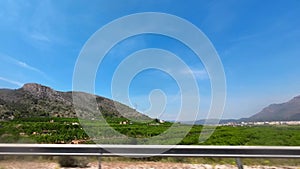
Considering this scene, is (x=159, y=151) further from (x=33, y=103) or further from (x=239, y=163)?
(x=33, y=103)

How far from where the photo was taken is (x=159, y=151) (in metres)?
5.36

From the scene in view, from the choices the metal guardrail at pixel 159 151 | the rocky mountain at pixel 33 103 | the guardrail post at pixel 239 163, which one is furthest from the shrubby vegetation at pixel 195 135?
the rocky mountain at pixel 33 103

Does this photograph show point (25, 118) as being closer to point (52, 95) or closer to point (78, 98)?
point (52, 95)

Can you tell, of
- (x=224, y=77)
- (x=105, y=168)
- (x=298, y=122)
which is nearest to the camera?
(x=105, y=168)

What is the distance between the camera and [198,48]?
6531 millimetres

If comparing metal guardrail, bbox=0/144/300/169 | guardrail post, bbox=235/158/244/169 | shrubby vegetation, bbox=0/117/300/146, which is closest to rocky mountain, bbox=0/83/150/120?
shrubby vegetation, bbox=0/117/300/146

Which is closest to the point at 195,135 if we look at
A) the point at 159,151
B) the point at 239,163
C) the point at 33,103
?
the point at 239,163

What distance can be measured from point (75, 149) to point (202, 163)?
105 inches

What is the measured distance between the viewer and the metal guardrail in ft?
16.8

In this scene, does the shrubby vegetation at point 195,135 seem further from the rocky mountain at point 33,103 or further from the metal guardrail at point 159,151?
the rocky mountain at point 33,103

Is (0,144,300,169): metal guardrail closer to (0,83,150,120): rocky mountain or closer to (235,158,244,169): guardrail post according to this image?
(235,158,244,169): guardrail post

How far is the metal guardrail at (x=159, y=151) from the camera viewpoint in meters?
5.11

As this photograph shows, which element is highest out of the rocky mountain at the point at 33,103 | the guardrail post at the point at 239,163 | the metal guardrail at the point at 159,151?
the rocky mountain at the point at 33,103

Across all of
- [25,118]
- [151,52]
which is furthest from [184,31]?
[25,118]
